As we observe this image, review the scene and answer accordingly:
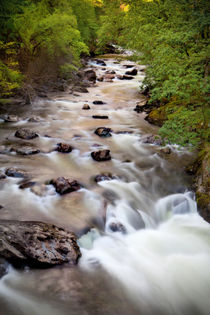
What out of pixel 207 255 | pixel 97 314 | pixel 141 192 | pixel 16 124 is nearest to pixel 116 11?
pixel 16 124

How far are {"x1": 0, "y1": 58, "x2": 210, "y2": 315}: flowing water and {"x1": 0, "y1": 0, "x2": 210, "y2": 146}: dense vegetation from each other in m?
1.48

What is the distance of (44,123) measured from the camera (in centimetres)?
1003

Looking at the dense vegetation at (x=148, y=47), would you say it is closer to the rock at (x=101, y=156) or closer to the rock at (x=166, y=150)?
the rock at (x=166, y=150)

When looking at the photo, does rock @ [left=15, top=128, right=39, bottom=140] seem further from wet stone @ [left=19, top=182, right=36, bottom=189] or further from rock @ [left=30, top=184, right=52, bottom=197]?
rock @ [left=30, top=184, right=52, bottom=197]

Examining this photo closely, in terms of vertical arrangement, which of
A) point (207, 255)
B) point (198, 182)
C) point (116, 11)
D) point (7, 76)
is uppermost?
point (116, 11)

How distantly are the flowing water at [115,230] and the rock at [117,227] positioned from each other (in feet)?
0.06

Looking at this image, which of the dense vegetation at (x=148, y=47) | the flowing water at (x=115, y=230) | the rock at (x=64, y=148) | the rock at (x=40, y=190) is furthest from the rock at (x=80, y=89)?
the rock at (x=40, y=190)

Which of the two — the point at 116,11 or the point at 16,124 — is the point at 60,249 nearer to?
the point at 16,124

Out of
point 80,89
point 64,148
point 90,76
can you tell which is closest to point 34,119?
point 64,148

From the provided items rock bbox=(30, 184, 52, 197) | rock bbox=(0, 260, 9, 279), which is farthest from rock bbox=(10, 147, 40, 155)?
rock bbox=(0, 260, 9, 279)

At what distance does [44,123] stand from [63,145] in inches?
120

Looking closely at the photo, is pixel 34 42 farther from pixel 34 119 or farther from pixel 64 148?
pixel 64 148

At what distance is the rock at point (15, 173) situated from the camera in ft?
17.9

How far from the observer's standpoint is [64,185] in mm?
5059
